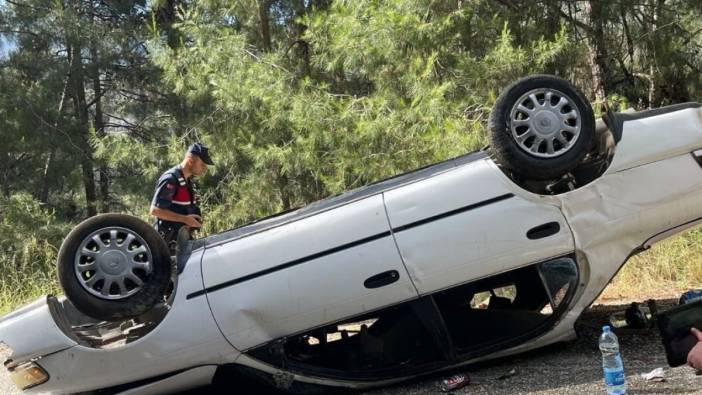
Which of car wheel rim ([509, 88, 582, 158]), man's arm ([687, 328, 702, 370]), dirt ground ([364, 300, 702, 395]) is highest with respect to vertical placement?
car wheel rim ([509, 88, 582, 158])

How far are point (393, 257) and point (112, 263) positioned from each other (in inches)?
63.3

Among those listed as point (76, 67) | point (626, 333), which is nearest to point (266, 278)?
point (626, 333)

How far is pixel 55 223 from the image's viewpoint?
1363 cm

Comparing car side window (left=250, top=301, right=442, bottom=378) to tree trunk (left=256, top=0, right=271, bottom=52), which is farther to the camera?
tree trunk (left=256, top=0, right=271, bottom=52)

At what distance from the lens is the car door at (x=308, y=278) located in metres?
4.04

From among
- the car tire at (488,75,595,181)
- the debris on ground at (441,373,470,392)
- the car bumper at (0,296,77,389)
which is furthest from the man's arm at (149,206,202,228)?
the car tire at (488,75,595,181)

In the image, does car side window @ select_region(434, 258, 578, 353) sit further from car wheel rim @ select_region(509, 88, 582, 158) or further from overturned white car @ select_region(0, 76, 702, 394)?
car wheel rim @ select_region(509, 88, 582, 158)

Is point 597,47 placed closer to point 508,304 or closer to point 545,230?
point 508,304

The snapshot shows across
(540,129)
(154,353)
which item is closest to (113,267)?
(154,353)

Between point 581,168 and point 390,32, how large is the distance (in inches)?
179

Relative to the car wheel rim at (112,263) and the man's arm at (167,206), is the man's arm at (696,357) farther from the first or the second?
the man's arm at (167,206)

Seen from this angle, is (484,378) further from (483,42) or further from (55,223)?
(55,223)

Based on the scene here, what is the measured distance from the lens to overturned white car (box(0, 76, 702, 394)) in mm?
4035

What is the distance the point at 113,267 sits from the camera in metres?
4.04
